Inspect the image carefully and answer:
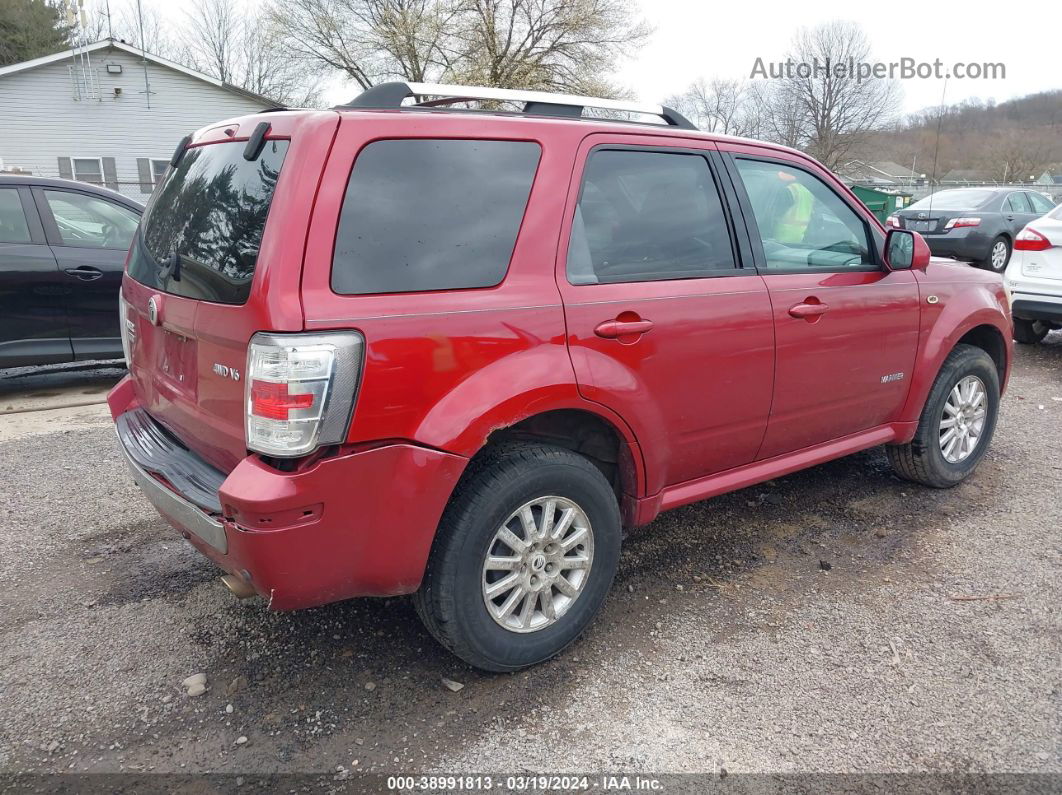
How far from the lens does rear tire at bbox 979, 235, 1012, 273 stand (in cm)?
1291

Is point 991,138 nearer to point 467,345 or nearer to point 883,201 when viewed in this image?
point 883,201

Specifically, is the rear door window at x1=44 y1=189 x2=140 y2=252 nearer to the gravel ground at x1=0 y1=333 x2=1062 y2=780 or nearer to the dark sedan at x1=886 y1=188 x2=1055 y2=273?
the gravel ground at x1=0 y1=333 x2=1062 y2=780

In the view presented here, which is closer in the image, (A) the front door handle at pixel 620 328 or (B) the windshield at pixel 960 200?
(A) the front door handle at pixel 620 328

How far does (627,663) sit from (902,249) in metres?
2.40

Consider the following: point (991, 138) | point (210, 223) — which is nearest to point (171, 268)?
point (210, 223)

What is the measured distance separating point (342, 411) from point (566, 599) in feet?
3.69

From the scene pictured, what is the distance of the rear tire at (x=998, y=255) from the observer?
42.3 ft

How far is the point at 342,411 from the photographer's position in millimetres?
2256

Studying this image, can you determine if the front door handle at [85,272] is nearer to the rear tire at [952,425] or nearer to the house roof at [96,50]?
the rear tire at [952,425]

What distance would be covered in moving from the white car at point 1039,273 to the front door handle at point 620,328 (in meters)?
6.32

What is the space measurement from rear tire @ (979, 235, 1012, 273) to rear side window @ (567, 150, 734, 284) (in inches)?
464

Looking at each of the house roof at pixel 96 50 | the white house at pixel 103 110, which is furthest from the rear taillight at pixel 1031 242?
the house roof at pixel 96 50

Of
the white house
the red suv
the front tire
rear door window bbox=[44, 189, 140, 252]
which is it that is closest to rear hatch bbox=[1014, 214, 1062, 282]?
the red suv

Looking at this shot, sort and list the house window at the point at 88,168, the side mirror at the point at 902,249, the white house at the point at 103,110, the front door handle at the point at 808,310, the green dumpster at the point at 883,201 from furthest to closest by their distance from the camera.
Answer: the green dumpster at the point at 883,201
the house window at the point at 88,168
the white house at the point at 103,110
the side mirror at the point at 902,249
the front door handle at the point at 808,310
